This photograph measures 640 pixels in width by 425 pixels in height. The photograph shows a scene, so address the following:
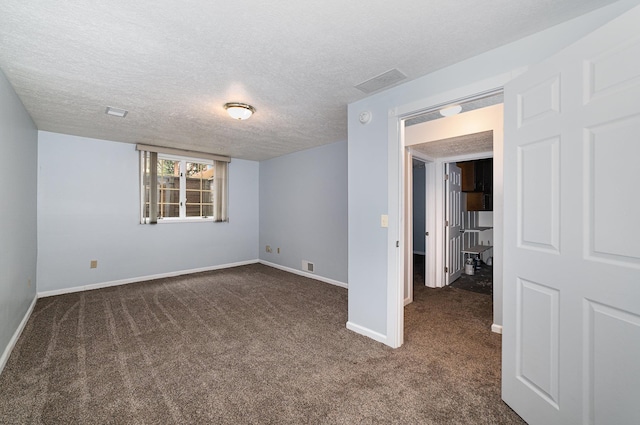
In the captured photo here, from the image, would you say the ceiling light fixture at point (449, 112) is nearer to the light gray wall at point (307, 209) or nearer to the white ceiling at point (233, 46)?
the white ceiling at point (233, 46)

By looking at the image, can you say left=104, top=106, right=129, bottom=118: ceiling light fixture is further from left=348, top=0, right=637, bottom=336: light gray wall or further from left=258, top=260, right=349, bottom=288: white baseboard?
left=258, top=260, right=349, bottom=288: white baseboard

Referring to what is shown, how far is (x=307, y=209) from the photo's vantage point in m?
5.18

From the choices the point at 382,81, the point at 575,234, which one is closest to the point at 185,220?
the point at 382,81

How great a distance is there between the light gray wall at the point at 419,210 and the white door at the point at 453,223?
9.18 ft

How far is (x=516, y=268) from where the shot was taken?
5.51 feet

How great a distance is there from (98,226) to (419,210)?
7298mm

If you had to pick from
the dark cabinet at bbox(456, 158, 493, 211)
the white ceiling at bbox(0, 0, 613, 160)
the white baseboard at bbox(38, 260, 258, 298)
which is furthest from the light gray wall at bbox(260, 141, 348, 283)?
the dark cabinet at bbox(456, 158, 493, 211)

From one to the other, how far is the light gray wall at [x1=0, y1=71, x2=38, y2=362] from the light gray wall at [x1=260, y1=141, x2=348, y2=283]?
140 inches

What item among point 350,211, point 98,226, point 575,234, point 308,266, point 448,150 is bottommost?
point 308,266

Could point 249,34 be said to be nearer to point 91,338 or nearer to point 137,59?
point 137,59

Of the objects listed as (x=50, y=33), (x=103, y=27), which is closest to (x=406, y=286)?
(x=103, y=27)

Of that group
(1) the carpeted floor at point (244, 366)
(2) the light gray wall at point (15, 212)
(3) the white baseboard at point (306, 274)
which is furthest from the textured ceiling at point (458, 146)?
(2) the light gray wall at point (15, 212)

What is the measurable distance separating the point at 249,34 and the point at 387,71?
108 centimetres

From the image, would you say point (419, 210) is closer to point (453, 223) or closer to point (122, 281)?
point (453, 223)
